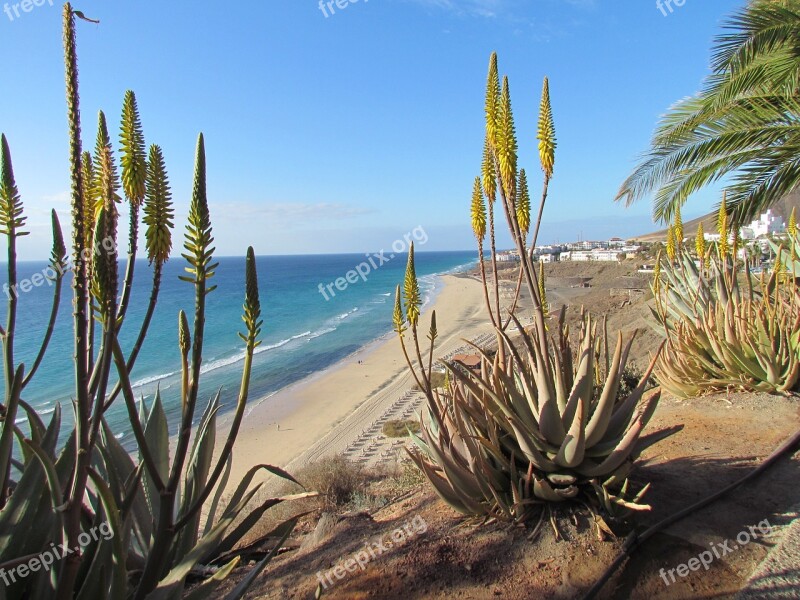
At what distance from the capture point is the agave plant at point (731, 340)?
5293 mm

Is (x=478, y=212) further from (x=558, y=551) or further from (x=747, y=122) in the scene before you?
(x=747, y=122)

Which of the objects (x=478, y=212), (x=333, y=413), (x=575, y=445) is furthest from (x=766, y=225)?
(x=575, y=445)

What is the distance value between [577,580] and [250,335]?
2.24 meters

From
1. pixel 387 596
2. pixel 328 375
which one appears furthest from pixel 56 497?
pixel 328 375

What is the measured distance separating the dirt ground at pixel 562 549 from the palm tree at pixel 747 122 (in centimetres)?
502

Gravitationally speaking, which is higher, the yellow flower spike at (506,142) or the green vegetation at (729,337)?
the yellow flower spike at (506,142)

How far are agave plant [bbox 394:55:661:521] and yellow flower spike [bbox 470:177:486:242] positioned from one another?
45 centimetres

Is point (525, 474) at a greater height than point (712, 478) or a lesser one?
greater

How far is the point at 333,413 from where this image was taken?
1934 cm

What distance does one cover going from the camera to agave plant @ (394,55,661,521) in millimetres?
2883

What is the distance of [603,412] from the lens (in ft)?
9.91

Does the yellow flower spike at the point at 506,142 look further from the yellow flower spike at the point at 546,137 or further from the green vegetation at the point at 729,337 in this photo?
the green vegetation at the point at 729,337

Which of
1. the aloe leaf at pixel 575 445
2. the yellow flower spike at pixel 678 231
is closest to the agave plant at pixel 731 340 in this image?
the yellow flower spike at pixel 678 231

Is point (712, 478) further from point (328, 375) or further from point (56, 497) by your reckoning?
point (328, 375)
